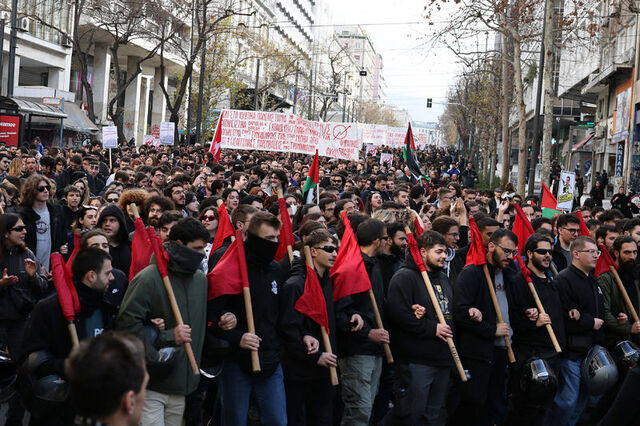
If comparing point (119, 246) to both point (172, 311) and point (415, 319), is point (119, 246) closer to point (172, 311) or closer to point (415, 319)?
point (172, 311)

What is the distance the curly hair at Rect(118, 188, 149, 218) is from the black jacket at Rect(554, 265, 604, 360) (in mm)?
3991

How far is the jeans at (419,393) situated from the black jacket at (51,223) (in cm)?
408

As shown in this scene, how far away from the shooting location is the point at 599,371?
7.00m

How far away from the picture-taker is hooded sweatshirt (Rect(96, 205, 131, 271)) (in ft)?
22.9

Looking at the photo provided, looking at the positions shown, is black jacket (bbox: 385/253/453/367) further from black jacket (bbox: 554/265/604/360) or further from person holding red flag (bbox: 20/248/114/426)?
person holding red flag (bbox: 20/248/114/426)

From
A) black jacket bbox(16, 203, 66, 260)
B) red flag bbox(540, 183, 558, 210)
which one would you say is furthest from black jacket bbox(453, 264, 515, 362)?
red flag bbox(540, 183, 558, 210)

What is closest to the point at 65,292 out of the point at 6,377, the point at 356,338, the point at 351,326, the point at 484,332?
the point at 6,377

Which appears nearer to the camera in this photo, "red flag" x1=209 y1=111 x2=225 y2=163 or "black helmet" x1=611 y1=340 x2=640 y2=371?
"black helmet" x1=611 y1=340 x2=640 y2=371

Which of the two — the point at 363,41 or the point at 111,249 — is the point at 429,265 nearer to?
the point at 111,249

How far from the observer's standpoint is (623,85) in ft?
113

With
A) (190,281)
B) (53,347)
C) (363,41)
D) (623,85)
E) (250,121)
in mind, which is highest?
(363,41)

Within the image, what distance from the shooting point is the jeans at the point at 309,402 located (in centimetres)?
592

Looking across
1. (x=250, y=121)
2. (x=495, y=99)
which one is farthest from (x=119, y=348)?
(x=495, y=99)

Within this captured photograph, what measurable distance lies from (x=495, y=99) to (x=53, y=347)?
40.8 meters
